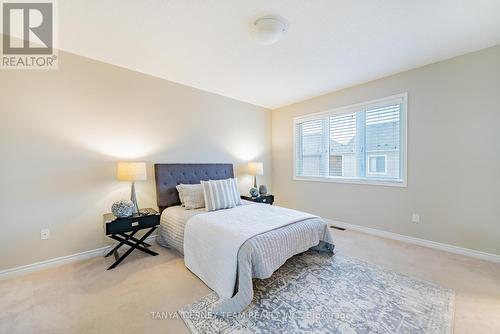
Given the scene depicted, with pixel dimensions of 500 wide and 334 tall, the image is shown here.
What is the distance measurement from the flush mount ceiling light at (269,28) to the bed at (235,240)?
77.4 inches

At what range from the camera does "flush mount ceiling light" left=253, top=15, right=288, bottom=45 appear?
2020 millimetres

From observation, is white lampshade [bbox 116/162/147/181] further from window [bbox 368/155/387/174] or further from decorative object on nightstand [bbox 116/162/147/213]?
window [bbox 368/155/387/174]

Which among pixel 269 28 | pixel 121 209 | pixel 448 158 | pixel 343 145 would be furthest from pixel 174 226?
pixel 448 158

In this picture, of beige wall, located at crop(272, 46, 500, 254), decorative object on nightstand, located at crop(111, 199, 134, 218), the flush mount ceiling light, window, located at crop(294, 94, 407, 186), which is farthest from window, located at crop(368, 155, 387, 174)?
decorative object on nightstand, located at crop(111, 199, 134, 218)

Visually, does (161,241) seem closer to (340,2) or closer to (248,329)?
(248,329)

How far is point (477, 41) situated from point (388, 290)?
300 centimetres

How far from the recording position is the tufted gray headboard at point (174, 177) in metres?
3.26

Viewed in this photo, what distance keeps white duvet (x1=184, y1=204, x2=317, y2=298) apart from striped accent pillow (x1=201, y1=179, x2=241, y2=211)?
19 cm

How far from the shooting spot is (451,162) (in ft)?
9.29

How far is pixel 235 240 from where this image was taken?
6.36ft

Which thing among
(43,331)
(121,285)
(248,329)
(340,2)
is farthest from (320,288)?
(340,2)

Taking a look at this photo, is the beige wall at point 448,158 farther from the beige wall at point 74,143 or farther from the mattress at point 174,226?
the beige wall at point 74,143

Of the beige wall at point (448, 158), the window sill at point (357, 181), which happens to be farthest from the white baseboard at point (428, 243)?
the window sill at point (357, 181)

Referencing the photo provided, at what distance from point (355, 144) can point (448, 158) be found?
1.28m
